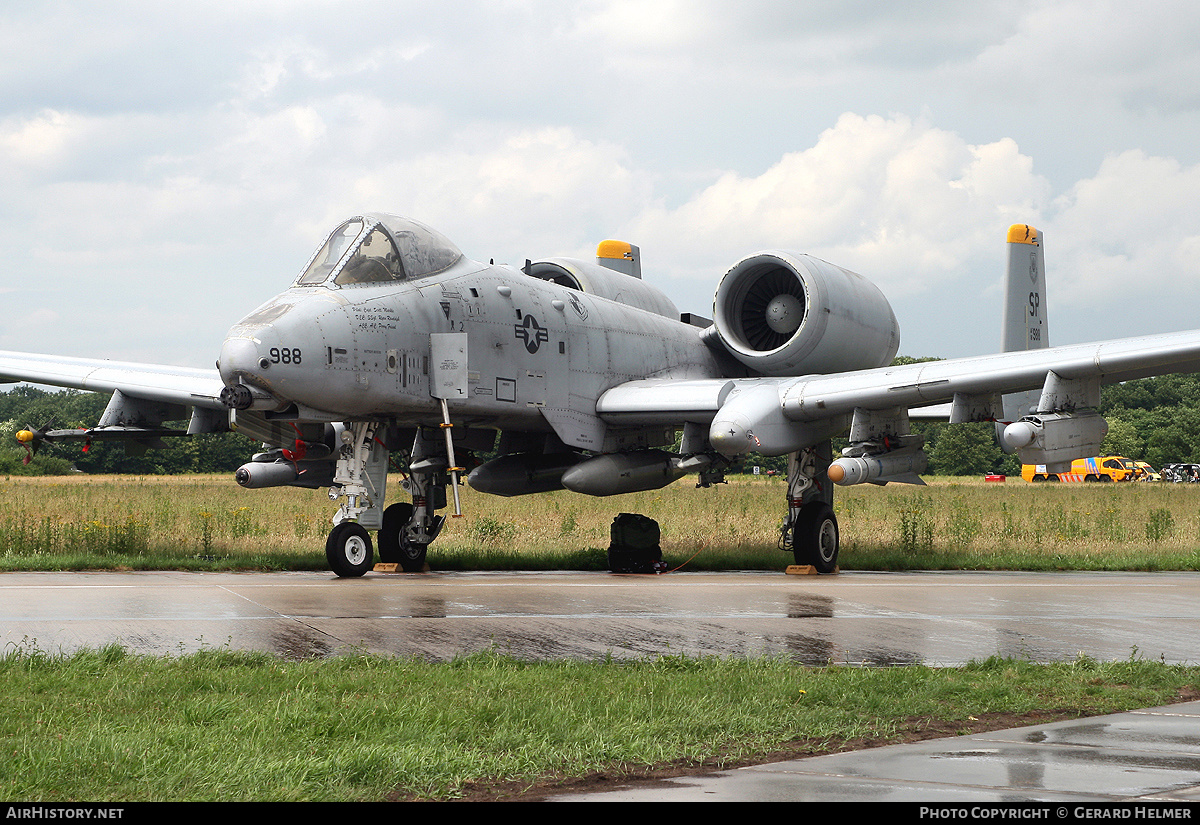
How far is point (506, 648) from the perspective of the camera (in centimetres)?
911

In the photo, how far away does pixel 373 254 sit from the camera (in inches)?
627

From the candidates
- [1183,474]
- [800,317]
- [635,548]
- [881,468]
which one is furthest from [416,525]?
[1183,474]

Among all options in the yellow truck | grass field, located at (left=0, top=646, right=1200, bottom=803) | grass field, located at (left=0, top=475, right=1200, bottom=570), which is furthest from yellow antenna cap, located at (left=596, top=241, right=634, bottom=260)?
the yellow truck

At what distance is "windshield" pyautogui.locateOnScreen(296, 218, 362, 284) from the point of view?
51.6 ft

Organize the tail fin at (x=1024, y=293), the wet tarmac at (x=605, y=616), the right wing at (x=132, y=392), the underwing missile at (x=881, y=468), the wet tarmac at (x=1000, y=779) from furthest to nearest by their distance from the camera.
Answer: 1. the tail fin at (x=1024, y=293)
2. the right wing at (x=132, y=392)
3. the underwing missile at (x=881, y=468)
4. the wet tarmac at (x=605, y=616)
5. the wet tarmac at (x=1000, y=779)

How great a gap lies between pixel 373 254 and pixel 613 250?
30.5ft

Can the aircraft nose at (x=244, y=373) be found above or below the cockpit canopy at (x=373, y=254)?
below

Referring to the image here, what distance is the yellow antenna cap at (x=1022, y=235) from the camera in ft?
79.1

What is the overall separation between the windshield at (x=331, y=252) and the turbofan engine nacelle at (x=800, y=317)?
6.92m

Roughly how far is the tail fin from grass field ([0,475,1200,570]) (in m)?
3.71

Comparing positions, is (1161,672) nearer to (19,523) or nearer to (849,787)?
(849,787)

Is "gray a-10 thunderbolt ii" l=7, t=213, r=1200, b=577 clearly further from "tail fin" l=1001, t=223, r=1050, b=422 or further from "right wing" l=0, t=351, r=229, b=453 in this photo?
"tail fin" l=1001, t=223, r=1050, b=422

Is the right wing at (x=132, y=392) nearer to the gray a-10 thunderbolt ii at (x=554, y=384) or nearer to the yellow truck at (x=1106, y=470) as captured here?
the gray a-10 thunderbolt ii at (x=554, y=384)

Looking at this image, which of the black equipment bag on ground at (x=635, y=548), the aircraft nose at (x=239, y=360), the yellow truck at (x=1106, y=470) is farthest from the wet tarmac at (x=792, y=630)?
the yellow truck at (x=1106, y=470)
